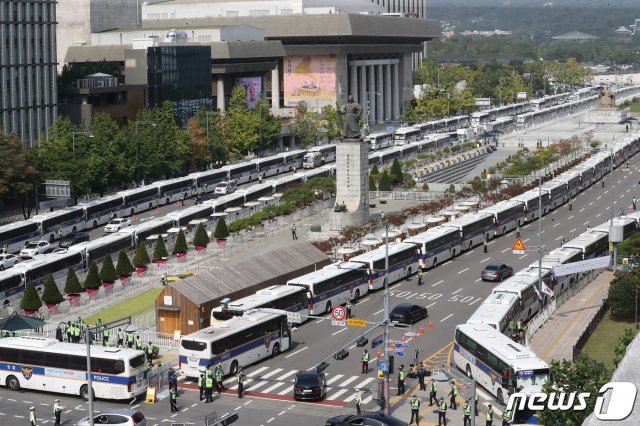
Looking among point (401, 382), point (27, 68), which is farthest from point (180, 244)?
point (27, 68)

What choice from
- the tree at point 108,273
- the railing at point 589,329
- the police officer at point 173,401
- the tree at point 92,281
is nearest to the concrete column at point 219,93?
the tree at point 108,273

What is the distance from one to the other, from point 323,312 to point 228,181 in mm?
60244

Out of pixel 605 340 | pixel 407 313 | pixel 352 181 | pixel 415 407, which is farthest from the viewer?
pixel 352 181

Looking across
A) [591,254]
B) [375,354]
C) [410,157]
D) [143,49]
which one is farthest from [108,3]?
[375,354]

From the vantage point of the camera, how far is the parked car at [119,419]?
164 ft

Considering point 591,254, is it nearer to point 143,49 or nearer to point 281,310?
point 281,310

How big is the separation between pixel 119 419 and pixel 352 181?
5805 centimetres

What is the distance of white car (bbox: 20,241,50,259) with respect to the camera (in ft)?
302

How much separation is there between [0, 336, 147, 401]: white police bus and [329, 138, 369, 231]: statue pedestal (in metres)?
48.4

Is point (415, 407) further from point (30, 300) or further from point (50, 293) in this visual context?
point (50, 293)

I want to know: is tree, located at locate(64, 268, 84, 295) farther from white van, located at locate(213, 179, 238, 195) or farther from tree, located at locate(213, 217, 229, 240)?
white van, located at locate(213, 179, 238, 195)

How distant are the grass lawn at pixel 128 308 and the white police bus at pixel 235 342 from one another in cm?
1405

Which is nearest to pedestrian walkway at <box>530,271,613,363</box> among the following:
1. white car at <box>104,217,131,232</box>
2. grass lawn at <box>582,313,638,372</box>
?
grass lawn at <box>582,313,638,372</box>

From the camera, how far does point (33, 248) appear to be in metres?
93.6
